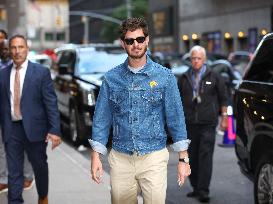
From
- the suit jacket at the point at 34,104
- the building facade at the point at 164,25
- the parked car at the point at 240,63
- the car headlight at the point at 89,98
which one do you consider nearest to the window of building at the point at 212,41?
the building facade at the point at 164,25

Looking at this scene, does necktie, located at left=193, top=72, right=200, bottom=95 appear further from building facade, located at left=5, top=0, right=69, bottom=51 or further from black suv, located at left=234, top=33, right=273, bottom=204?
building facade, located at left=5, top=0, right=69, bottom=51

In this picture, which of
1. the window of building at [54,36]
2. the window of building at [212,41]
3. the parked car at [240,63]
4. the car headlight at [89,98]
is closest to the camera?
the car headlight at [89,98]

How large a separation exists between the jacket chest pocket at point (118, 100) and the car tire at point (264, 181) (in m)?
1.97

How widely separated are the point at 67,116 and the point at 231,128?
3443mm

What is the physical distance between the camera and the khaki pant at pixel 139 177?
178 inches

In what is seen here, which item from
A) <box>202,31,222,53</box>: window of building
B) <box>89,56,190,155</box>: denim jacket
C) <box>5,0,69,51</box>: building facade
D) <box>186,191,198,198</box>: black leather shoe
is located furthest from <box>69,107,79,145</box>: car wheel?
<box>5,0,69,51</box>: building facade

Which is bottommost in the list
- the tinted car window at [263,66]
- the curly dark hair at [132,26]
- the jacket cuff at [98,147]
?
the jacket cuff at [98,147]

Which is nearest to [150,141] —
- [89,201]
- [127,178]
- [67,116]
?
[127,178]

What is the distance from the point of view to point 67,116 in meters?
13.4

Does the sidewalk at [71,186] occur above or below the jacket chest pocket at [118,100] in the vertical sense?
below

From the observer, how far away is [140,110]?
448cm

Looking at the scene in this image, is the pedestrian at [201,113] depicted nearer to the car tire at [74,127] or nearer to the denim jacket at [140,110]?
the denim jacket at [140,110]

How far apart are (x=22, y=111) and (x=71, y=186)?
6.82ft

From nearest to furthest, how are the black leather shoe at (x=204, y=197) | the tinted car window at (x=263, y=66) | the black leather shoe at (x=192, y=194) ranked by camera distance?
the tinted car window at (x=263, y=66) < the black leather shoe at (x=204, y=197) < the black leather shoe at (x=192, y=194)
